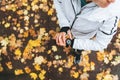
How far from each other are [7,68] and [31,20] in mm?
810

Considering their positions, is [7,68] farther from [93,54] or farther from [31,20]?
[93,54]

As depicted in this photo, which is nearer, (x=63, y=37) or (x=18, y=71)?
(x=63, y=37)

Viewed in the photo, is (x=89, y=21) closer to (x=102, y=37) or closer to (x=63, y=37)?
(x=102, y=37)

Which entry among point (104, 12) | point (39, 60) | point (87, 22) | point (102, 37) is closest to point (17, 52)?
point (39, 60)

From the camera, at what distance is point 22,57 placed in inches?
143

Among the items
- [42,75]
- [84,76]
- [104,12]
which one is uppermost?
→ [104,12]

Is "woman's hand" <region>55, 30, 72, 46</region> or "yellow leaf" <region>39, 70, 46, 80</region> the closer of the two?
"woman's hand" <region>55, 30, 72, 46</region>

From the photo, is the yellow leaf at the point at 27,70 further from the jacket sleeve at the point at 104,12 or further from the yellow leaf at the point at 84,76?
the jacket sleeve at the point at 104,12

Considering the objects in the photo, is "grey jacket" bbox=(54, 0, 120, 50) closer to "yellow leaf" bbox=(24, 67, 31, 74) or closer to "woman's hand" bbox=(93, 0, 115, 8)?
"woman's hand" bbox=(93, 0, 115, 8)

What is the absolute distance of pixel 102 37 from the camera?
2.56 metres

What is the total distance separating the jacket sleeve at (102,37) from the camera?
7.95ft

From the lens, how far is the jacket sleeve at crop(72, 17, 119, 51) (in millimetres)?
2424

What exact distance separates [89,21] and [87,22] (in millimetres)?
49

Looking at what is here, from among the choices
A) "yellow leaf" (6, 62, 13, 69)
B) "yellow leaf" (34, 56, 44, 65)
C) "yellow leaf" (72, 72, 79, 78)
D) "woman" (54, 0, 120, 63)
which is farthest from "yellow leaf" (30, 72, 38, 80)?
"woman" (54, 0, 120, 63)
